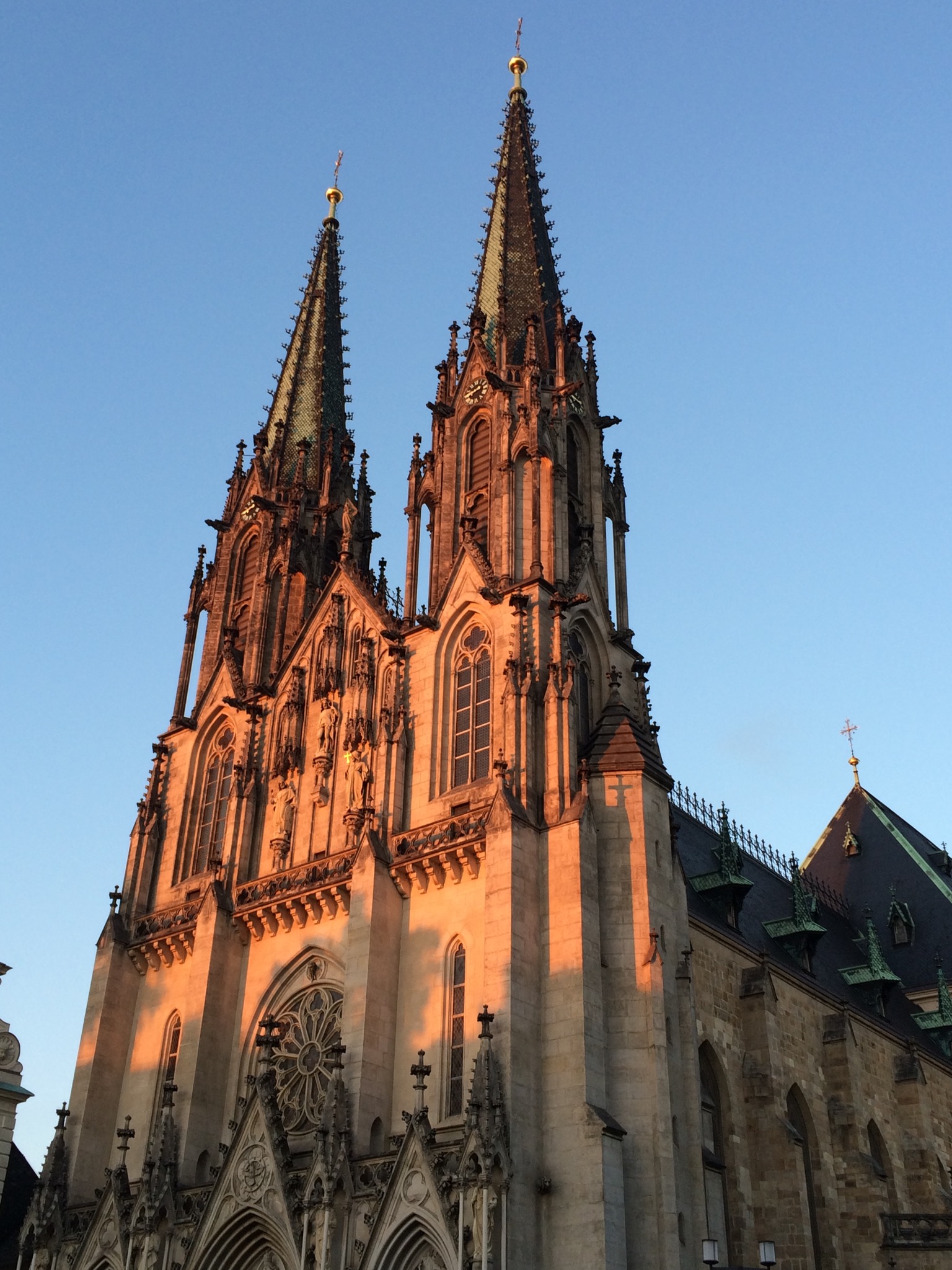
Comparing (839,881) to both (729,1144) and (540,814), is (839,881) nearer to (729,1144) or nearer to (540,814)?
(729,1144)

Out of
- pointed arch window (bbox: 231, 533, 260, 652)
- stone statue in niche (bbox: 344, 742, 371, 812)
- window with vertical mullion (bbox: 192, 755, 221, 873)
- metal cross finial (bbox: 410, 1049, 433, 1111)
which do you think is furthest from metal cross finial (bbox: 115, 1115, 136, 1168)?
pointed arch window (bbox: 231, 533, 260, 652)

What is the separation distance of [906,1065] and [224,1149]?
908 inches

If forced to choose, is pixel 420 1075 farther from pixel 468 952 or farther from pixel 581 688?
pixel 581 688

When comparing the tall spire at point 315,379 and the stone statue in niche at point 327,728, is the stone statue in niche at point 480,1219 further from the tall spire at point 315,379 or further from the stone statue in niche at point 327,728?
the tall spire at point 315,379

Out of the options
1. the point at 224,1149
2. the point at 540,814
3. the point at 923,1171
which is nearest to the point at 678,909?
the point at 540,814

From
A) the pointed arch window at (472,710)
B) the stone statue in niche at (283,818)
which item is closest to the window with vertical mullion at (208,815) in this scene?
the stone statue in niche at (283,818)

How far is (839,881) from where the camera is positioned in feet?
194

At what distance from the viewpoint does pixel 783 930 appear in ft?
140

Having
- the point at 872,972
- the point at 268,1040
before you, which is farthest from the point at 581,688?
the point at 872,972

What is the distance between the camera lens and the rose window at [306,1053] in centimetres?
3045

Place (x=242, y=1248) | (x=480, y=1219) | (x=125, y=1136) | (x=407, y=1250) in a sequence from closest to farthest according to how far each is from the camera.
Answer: (x=480, y=1219), (x=407, y=1250), (x=242, y=1248), (x=125, y=1136)

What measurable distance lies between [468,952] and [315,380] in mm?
26239

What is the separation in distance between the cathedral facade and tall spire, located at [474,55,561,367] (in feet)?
0.51

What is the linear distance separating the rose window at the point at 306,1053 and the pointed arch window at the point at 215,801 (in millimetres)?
5220
